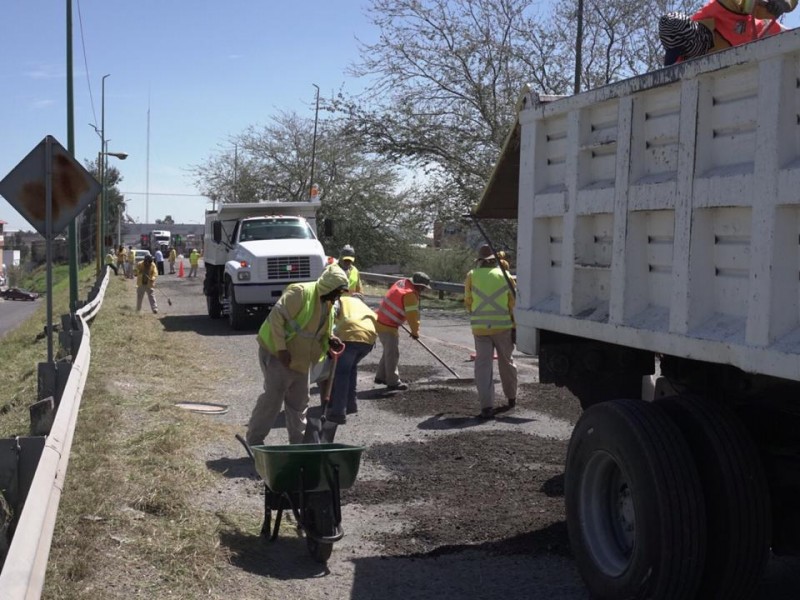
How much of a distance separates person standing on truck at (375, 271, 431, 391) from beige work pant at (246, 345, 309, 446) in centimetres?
379

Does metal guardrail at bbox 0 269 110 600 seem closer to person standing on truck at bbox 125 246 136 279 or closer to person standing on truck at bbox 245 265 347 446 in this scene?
person standing on truck at bbox 245 265 347 446

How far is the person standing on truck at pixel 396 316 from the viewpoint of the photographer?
11.9 m

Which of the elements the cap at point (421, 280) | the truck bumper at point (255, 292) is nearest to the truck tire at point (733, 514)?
the cap at point (421, 280)

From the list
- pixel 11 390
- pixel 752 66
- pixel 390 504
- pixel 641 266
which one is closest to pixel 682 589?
pixel 641 266

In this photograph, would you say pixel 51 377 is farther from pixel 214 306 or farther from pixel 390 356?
pixel 214 306

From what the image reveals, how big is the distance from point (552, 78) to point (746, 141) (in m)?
24.5

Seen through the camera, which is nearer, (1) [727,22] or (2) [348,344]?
(1) [727,22]

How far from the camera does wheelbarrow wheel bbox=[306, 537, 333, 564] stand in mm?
5821

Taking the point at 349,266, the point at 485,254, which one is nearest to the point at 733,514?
the point at 485,254

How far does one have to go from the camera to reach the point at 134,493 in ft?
22.1

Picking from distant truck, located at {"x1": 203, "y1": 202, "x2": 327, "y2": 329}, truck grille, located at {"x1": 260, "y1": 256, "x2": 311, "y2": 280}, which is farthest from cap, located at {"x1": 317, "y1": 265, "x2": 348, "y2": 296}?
truck grille, located at {"x1": 260, "y1": 256, "x2": 311, "y2": 280}

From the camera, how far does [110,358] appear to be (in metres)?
14.7

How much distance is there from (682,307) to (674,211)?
0.40m

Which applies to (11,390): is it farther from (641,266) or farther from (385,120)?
(385,120)
